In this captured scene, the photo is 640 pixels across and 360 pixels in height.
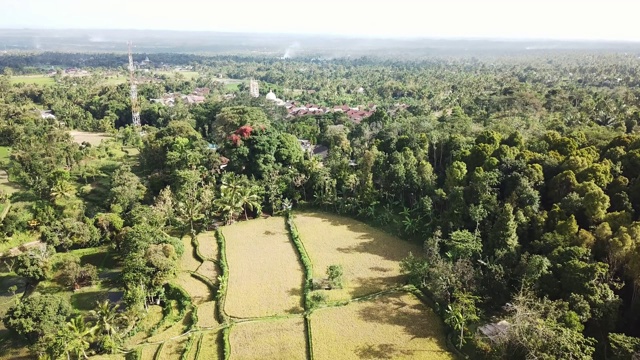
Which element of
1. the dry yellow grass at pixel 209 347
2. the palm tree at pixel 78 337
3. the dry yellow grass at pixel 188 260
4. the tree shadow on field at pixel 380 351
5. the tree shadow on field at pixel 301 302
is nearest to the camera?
the palm tree at pixel 78 337

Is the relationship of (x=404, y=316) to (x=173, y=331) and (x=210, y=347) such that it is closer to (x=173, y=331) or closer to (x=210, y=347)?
(x=210, y=347)

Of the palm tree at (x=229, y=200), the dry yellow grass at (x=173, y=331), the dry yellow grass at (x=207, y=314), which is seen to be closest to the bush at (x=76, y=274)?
the dry yellow grass at (x=173, y=331)

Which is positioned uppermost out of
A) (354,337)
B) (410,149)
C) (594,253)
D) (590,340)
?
(410,149)

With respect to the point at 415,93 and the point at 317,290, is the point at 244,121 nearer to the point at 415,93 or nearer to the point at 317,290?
the point at 317,290

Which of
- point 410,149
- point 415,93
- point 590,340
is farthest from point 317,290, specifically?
point 415,93

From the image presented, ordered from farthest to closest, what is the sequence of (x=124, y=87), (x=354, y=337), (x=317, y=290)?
(x=124, y=87)
(x=317, y=290)
(x=354, y=337)

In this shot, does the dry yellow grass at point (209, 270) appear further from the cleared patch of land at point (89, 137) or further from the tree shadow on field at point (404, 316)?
the cleared patch of land at point (89, 137)

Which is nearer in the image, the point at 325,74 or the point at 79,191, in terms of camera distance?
the point at 79,191

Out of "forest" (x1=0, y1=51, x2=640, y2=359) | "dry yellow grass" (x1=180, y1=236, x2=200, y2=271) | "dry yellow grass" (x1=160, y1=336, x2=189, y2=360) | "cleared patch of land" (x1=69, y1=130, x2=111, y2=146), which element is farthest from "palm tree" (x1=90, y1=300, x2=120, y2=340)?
"cleared patch of land" (x1=69, y1=130, x2=111, y2=146)
